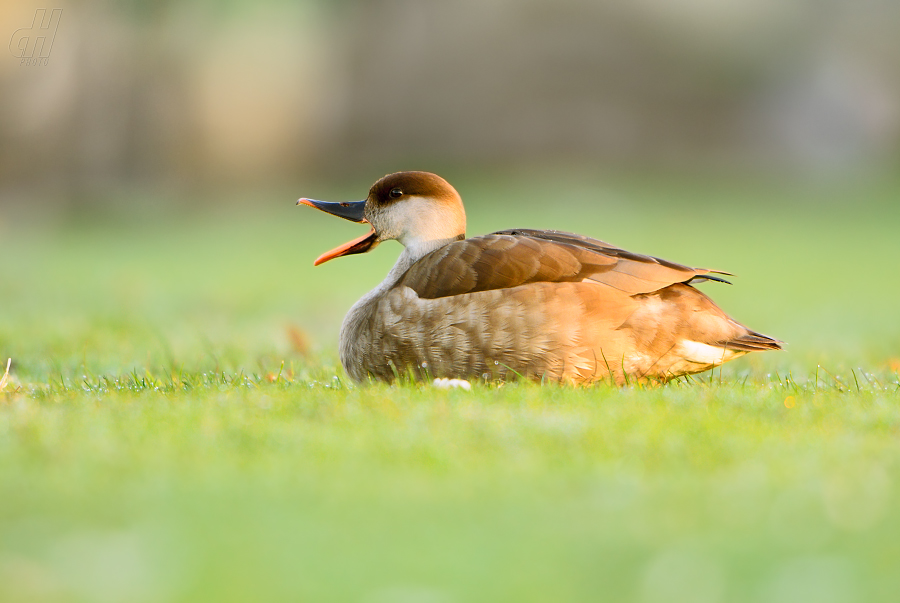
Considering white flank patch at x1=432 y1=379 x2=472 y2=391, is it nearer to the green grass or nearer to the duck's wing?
the green grass

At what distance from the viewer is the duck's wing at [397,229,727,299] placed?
5.39 metres

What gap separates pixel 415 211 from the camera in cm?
632

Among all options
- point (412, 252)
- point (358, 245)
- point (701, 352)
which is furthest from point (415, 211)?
point (701, 352)

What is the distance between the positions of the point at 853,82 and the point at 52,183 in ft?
75.7

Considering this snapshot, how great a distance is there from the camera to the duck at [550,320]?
536 centimetres

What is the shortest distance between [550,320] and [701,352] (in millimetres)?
836

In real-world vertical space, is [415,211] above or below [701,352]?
above

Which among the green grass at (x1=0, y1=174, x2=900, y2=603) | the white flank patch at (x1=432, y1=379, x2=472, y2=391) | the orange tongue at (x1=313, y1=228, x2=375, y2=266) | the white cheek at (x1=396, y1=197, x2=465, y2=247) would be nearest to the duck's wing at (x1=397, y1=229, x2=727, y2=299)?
the white flank patch at (x1=432, y1=379, x2=472, y2=391)

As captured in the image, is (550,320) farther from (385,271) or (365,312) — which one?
(385,271)

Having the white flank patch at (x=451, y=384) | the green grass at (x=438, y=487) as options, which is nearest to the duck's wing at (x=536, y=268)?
the white flank patch at (x=451, y=384)

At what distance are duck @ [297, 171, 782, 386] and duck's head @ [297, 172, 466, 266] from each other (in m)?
0.64

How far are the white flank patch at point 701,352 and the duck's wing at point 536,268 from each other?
0.34 metres

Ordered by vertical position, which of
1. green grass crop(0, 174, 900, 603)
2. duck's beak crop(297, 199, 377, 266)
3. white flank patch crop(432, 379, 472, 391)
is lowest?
white flank patch crop(432, 379, 472, 391)

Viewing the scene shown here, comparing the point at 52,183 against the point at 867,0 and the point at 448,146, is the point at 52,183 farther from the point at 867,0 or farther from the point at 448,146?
the point at 867,0
